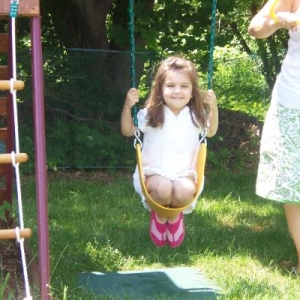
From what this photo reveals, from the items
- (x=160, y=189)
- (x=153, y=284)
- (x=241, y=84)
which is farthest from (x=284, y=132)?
(x=241, y=84)

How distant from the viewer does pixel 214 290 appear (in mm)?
3959

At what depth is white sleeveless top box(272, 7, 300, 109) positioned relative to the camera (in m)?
3.93

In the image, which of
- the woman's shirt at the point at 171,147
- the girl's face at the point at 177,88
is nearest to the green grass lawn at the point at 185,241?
the woman's shirt at the point at 171,147

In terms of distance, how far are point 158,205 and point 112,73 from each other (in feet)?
14.9

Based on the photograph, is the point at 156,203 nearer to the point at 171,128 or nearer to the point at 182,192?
the point at 182,192

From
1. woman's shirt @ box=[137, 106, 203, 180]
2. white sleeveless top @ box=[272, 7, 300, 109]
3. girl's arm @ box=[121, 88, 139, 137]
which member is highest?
white sleeveless top @ box=[272, 7, 300, 109]

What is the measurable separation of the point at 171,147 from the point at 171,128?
110mm

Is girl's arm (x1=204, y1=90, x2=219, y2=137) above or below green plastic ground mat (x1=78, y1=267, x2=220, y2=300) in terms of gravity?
above

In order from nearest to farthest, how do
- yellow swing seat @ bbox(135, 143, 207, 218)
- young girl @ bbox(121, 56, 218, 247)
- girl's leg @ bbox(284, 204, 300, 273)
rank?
yellow swing seat @ bbox(135, 143, 207, 218)
young girl @ bbox(121, 56, 218, 247)
girl's leg @ bbox(284, 204, 300, 273)

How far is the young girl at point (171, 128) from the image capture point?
4.03 meters

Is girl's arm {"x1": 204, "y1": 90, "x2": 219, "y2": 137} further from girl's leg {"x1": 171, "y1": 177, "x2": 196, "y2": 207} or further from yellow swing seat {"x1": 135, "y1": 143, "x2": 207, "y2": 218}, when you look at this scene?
girl's leg {"x1": 171, "y1": 177, "x2": 196, "y2": 207}

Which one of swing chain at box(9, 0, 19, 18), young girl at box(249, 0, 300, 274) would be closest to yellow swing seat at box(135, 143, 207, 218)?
young girl at box(249, 0, 300, 274)

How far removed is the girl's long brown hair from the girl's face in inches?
1.2

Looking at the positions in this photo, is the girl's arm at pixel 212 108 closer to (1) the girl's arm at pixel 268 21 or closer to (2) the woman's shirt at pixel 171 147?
(2) the woman's shirt at pixel 171 147
